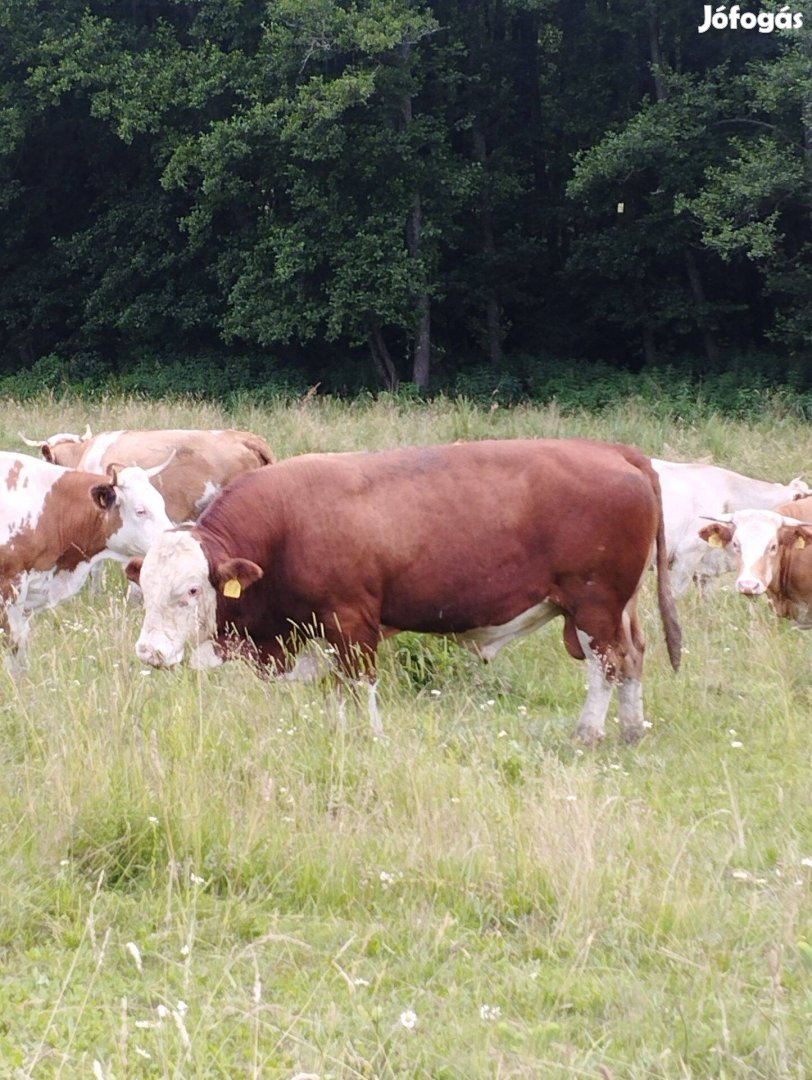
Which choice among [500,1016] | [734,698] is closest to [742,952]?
[500,1016]

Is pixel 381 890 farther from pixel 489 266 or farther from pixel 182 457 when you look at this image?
pixel 489 266

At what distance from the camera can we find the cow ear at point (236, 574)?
6086 mm

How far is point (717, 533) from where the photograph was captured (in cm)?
877

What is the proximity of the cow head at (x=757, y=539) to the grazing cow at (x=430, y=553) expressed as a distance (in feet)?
6.84

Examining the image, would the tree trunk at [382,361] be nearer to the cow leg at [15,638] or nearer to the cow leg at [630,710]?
the cow leg at [15,638]

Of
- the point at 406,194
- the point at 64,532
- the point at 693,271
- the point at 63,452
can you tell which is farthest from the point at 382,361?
the point at 64,532

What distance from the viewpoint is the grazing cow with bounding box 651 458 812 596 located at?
9.93m

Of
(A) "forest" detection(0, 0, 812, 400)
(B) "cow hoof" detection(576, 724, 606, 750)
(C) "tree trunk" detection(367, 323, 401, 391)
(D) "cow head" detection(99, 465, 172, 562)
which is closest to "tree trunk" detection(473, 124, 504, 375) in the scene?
(A) "forest" detection(0, 0, 812, 400)

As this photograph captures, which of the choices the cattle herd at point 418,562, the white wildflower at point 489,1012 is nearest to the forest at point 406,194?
the cattle herd at point 418,562

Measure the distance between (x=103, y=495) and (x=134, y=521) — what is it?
14.1 inches

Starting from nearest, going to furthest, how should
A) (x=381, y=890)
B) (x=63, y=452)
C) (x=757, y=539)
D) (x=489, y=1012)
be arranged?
(x=489, y=1012)
(x=381, y=890)
(x=757, y=539)
(x=63, y=452)

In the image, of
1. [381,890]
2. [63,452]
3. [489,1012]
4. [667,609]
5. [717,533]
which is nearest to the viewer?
[489,1012]

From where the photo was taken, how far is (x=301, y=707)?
568cm

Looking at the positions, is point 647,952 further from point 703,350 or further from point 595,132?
point 595,132
